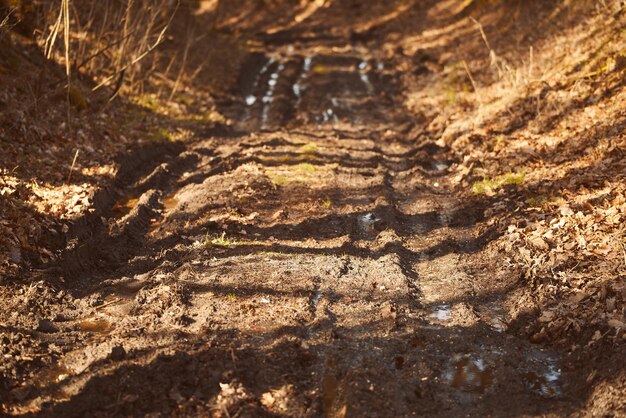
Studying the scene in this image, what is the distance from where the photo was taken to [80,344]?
657 centimetres

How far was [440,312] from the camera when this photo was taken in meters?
7.22

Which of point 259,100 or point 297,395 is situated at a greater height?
point 259,100

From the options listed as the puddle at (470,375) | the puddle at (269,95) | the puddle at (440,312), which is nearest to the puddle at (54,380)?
the puddle at (470,375)

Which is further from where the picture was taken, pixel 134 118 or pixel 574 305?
pixel 134 118

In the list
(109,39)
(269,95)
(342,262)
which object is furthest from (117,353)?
(269,95)

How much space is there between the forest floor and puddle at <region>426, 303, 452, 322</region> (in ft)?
0.08

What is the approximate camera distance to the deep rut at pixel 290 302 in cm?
561

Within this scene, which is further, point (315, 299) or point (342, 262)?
point (342, 262)

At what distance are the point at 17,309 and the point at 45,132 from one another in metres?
5.34

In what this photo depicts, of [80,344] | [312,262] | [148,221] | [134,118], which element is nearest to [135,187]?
[148,221]

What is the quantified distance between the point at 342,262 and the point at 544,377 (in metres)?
2.91

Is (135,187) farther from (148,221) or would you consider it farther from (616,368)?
(616,368)

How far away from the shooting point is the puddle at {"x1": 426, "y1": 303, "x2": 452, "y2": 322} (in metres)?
7.09

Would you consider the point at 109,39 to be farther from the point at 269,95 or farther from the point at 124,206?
the point at 124,206
